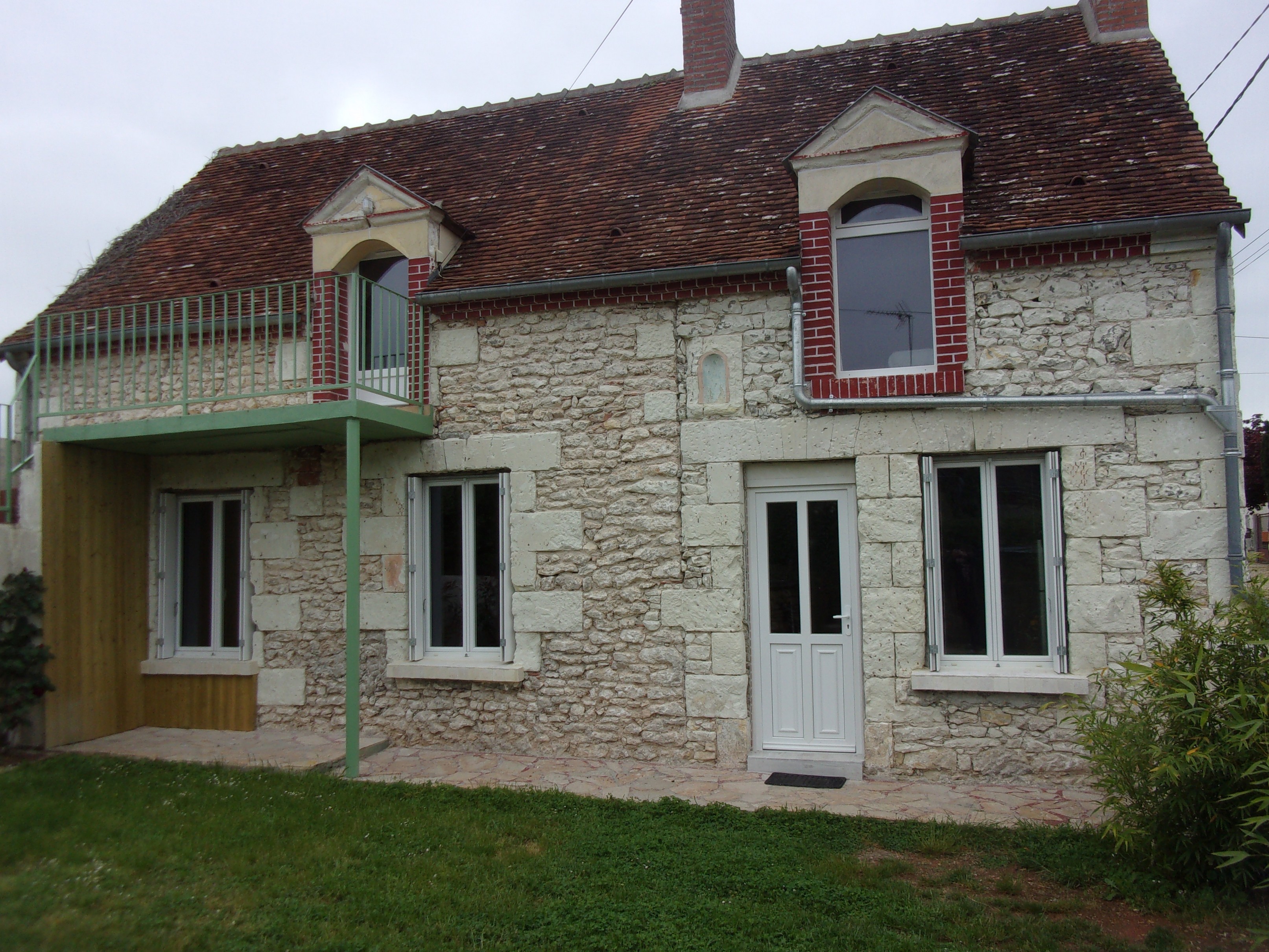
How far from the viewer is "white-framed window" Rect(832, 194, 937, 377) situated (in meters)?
6.65

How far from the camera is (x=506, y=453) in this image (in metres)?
7.21

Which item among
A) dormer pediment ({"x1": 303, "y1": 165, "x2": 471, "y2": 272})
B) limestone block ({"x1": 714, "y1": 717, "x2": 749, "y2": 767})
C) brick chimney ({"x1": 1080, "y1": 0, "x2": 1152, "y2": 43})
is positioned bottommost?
limestone block ({"x1": 714, "y1": 717, "x2": 749, "y2": 767})

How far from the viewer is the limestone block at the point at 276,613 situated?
7.72 metres

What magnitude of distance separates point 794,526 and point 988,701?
1.77m

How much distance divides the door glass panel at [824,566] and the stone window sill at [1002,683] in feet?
2.39

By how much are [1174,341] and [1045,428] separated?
38.5 inches

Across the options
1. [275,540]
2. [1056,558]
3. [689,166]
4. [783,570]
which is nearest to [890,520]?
[783,570]

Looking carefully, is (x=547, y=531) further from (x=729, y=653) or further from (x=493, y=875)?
(x=493, y=875)

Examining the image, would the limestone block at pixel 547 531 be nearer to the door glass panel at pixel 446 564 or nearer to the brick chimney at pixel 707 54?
the door glass panel at pixel 446 564

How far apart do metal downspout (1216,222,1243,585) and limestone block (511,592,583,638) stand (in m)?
4.41

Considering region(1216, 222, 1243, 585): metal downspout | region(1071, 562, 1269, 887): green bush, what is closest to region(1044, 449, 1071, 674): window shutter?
region(1216, 222, 1243, 585): metal downspout

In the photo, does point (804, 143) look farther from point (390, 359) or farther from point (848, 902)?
point (848, 902)

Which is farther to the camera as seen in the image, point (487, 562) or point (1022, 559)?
point (487, 562)

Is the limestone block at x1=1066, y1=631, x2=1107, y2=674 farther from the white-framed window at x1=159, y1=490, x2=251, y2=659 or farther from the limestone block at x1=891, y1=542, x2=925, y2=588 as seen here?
the white-framed window at x1=159, y1=490, x2=251, y2=659
